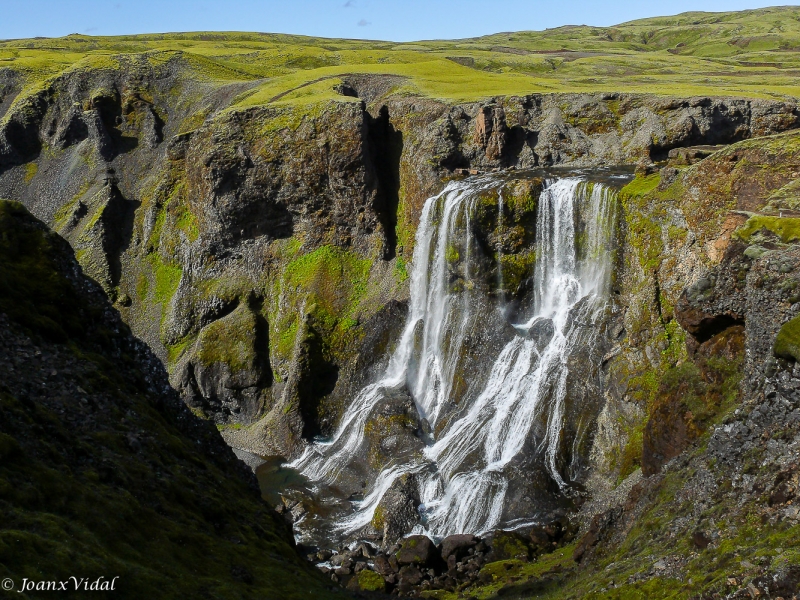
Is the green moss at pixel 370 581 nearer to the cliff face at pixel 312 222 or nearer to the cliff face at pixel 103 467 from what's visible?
the cliff face at pixel 103 467

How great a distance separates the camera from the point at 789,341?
16.7 m

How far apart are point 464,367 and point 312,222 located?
18705 mm

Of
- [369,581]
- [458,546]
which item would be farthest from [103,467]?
[458,546]

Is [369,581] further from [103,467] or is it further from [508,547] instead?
[103,467]

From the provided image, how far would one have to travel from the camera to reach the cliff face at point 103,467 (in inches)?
510

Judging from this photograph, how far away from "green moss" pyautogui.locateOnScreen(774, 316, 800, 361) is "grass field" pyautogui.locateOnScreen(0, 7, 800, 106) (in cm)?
3631

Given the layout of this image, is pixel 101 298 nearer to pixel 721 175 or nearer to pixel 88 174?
pixel 721 175

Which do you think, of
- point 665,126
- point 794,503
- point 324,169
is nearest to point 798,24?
point 665,126

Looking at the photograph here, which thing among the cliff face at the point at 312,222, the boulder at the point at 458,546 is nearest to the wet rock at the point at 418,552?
the boulder at the point at 458,546

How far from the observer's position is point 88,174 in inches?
2608

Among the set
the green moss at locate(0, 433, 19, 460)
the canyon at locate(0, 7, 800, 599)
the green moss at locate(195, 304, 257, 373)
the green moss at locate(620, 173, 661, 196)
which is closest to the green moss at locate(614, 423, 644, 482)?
the canyon at locate(0, 7, 800, 599)

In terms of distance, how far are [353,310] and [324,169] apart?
10878 mm

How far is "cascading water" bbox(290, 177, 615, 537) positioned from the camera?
31.4m

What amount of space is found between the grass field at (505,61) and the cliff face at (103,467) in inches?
1367
